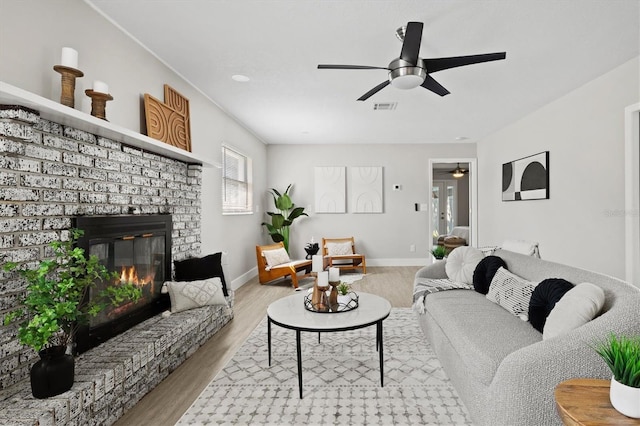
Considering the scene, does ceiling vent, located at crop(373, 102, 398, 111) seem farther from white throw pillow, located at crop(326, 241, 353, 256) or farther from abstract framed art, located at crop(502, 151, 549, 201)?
white throw pillow, located at crop(326, 241, 353, 256)

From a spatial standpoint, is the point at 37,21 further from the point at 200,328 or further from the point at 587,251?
the point at 587,251

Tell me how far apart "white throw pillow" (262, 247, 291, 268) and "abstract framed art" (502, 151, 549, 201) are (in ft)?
12.4

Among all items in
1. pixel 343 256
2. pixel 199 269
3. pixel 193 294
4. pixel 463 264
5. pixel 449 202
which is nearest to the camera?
Result: pixel 193 294

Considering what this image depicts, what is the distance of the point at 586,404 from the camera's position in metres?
1.14

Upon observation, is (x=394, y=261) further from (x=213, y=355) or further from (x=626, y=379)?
(x=626, y=379)

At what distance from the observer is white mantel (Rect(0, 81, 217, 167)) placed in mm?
1475

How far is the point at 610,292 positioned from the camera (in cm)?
176

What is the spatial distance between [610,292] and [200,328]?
2.76m

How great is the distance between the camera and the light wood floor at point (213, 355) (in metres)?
1.94

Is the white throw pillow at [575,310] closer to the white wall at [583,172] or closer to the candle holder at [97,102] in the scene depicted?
the white wall at [583,172]

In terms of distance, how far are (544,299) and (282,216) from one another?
4.79 metres

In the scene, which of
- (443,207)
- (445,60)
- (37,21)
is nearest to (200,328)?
(37,21)

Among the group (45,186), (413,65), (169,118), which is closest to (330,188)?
(169,118)

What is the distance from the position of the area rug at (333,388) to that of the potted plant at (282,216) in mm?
3393
